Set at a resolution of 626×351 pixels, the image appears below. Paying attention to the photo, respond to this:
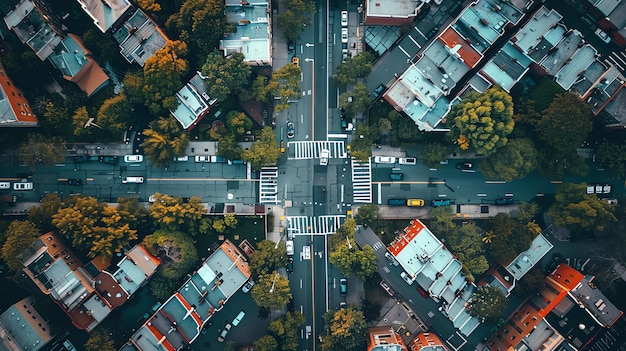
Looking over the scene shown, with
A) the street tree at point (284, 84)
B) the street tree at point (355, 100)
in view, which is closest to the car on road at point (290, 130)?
the street tree at point (284, 84)

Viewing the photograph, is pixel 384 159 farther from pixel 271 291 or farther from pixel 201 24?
pixel 201 24

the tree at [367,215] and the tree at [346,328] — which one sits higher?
the tree at [367,215]

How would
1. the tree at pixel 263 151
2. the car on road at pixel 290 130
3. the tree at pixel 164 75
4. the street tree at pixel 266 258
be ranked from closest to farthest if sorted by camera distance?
the tree at pixel 164 75, the street tree at pixel 266 258, the tree at pixel 263 151, the car on road at pixel 290 130

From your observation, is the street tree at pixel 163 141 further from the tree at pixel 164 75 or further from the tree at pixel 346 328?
the tree at pixel 346 328

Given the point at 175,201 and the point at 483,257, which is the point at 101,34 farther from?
the point at 483,257

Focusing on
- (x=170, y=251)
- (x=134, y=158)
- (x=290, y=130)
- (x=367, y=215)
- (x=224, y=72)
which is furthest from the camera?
(x=290, y=130)

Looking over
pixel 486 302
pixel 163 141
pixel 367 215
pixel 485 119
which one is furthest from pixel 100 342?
pixel 485 119
